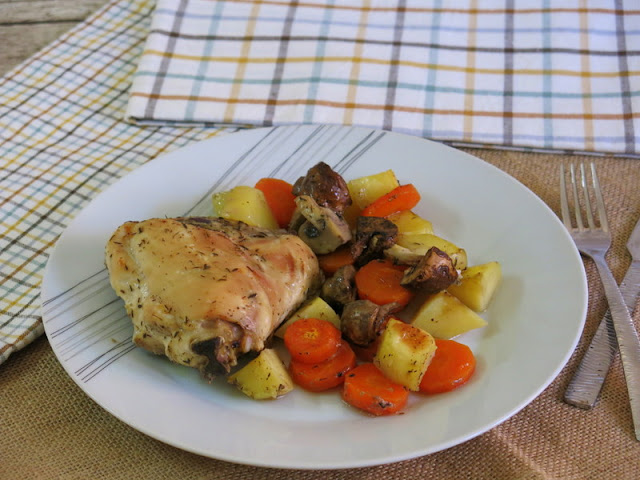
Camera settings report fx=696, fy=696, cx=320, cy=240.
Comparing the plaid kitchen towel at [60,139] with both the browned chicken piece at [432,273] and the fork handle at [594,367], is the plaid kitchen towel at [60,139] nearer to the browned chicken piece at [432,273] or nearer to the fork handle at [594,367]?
the browned chicken piece at [432,273]

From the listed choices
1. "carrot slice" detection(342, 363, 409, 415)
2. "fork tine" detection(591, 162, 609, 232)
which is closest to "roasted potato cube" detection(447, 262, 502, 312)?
"carrot slice" detection(342, 363, 409, 415)

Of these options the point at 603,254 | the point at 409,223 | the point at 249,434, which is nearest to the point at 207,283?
the point at 249,434

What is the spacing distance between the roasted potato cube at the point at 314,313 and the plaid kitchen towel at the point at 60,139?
1043 mm

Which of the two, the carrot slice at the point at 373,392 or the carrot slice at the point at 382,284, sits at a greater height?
the carrot slice at the point at 382,284

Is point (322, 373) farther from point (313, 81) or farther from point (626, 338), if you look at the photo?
point (313, 81)

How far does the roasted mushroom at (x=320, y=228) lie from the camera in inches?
107

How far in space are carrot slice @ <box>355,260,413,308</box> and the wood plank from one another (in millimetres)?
3455

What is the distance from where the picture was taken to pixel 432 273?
248 centimetres

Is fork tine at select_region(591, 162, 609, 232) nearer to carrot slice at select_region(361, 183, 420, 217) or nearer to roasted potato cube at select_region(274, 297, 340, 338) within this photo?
carrot slice at select_region(361, 183, 420, 217)

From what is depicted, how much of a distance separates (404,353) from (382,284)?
39 cm

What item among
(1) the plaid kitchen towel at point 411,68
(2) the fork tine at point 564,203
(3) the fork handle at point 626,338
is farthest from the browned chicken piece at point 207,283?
(1) the plaid kitchen towel at point 411,68

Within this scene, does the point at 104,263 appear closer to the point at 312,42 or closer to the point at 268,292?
the point at 268,292

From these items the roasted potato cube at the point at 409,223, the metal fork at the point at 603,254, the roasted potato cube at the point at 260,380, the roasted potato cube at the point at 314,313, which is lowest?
the roasted potato cube at the point at 260,380

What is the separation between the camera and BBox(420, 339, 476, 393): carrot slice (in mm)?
2305
